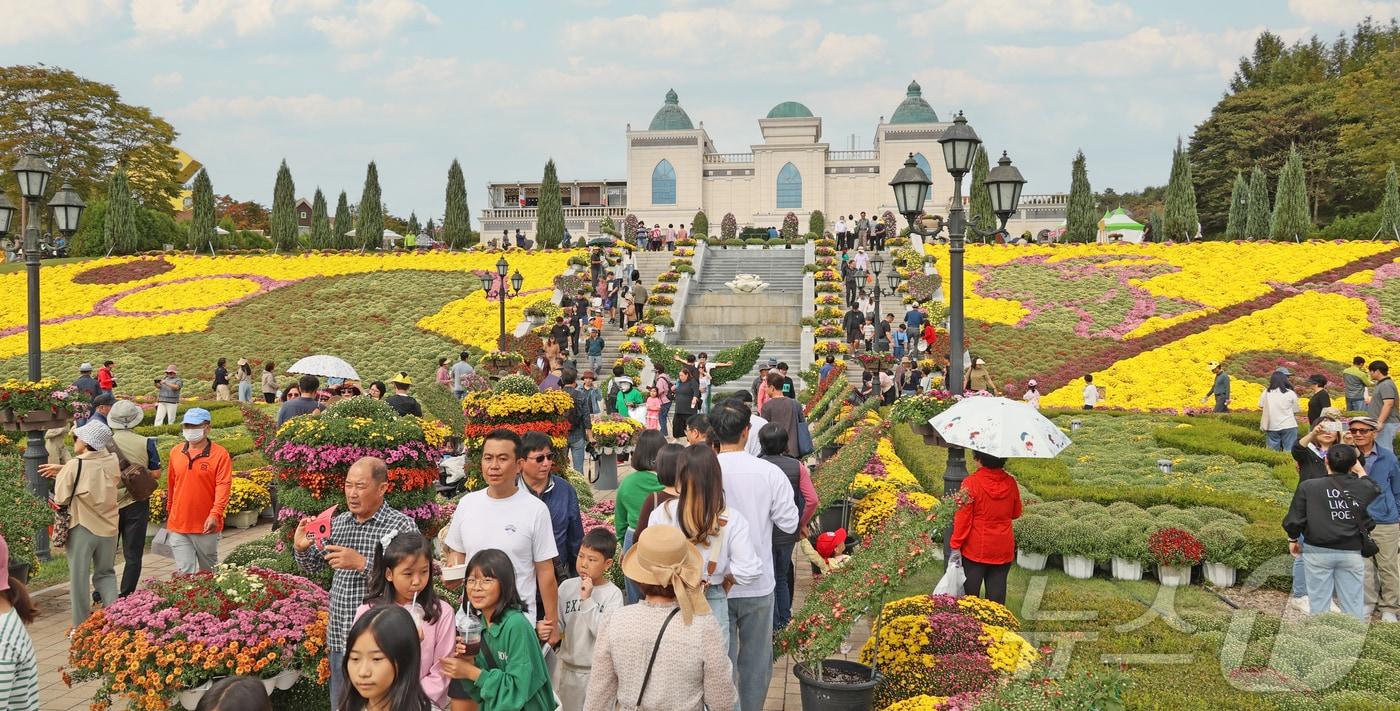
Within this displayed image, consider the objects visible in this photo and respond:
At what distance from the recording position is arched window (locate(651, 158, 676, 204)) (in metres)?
53.4

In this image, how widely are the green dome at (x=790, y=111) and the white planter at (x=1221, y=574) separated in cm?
4704

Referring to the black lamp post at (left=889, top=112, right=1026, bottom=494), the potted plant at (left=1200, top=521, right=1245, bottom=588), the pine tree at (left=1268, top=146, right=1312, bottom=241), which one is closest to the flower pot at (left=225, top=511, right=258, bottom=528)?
the black lamp post at (left=889, top=112, right=1026, bottom=494)

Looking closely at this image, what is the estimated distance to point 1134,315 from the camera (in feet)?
88.3

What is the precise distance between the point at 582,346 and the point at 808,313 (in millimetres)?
6491

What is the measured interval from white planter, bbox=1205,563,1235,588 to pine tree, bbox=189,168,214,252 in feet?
142

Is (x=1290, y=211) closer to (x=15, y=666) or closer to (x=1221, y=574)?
(x=1221, y=574)

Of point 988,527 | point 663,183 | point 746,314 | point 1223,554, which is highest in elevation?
point 663,183

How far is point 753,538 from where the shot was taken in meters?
5.35

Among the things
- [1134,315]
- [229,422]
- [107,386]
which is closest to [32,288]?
[229,422]

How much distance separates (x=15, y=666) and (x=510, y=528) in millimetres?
2163

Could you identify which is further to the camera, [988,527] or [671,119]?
[671,119]

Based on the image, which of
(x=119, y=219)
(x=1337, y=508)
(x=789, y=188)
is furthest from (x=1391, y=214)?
(x=119, y=219)

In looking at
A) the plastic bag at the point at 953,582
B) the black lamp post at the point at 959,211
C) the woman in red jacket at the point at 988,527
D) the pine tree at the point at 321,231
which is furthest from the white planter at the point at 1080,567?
the pine tree at the point at 321,231

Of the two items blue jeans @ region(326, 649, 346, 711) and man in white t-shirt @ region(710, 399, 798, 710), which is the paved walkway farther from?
blue jeans @ region(326, 649, 346, 711)
